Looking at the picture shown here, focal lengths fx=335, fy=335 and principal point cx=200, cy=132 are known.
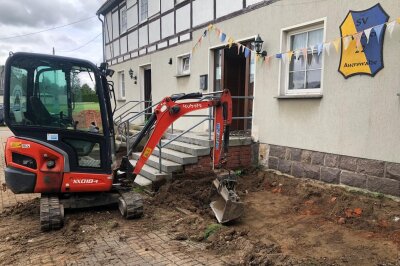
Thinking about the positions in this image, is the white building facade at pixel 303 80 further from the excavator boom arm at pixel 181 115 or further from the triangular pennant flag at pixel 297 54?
the excavator boom arm at pixel 181 115

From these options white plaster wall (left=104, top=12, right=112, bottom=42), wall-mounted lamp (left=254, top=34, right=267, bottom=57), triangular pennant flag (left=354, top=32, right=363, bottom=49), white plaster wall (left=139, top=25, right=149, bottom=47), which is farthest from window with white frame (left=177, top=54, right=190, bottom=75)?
white plaster wall (left=104, top=12, right=112, bottom=42)

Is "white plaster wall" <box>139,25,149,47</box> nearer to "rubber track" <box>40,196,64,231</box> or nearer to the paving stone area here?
"rubber track" <box>40,196,64,231</box>

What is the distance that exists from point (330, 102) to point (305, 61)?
102 cm

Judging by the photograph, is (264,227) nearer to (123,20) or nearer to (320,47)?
(320,47)

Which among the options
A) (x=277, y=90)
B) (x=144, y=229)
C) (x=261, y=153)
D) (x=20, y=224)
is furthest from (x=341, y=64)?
(x=20, y=224)

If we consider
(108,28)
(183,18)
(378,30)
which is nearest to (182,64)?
(183,18)

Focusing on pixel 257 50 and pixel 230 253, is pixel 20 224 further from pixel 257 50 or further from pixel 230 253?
pixel 257 50

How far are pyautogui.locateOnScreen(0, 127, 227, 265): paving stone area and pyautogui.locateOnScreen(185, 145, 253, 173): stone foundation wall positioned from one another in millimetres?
2477

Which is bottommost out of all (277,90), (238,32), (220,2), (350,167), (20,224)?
(20,224)

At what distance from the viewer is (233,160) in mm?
7141

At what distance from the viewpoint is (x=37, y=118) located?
4535mm

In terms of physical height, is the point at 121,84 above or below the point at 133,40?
below

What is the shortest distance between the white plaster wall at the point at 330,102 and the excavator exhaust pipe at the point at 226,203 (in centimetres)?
211

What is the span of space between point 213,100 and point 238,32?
10.2ft
